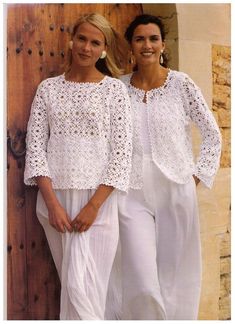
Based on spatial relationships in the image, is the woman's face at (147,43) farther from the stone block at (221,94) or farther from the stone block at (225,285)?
the stone block at (225,285)

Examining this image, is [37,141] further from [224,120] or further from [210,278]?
[210,278]

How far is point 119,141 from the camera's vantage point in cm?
244

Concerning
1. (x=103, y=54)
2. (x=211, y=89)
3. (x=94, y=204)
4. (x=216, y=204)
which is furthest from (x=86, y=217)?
(x=211, y=89)

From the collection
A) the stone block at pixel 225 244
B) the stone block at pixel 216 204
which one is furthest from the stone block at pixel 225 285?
the stone block at pixel 216 204

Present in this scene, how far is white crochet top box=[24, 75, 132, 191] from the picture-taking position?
243 centimetres

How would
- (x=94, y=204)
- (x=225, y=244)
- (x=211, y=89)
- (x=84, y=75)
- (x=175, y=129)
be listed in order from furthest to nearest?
(x=225, y=244) < (x=211, y=89) < (x=175, y=129) < (x=84, y=75) < (x=94, y=204)

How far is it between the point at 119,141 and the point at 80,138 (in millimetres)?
176

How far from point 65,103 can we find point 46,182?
1.21 ft

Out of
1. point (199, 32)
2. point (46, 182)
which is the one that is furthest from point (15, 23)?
point (199, 32)

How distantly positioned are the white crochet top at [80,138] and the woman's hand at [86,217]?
95mm

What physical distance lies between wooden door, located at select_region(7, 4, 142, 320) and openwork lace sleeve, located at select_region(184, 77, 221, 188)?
67cm

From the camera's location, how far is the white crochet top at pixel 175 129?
2.61 metres

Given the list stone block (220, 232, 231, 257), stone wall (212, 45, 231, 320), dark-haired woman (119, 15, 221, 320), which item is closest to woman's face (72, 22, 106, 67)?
dark-haired woman (119, 15, 221, 320)

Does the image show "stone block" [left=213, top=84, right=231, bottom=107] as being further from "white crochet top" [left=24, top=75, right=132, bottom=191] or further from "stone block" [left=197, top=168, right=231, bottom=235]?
"white crochet top" [left=24, top=75, right=132, bottom=191]
